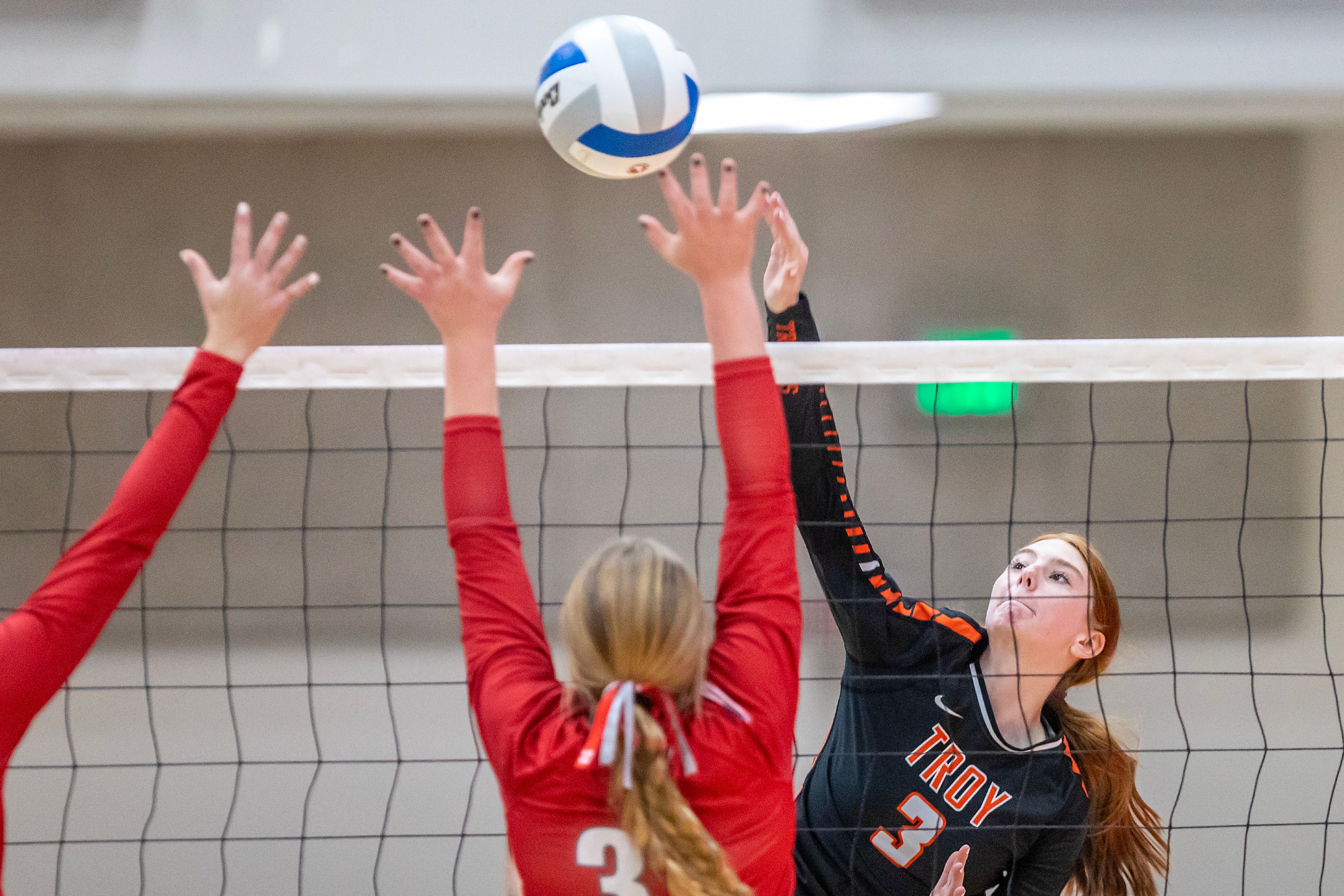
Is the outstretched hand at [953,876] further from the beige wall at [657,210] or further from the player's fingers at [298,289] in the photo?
the beige wall at [657,210]

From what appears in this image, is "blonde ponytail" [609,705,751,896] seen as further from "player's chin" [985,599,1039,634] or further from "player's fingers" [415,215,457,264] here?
"player's chin" [985,599,1039,634]

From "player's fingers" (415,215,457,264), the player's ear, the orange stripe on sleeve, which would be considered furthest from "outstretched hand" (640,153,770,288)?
the player's ear

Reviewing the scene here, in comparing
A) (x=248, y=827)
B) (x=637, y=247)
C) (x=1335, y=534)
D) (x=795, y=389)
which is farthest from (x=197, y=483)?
(x=1335, y=534)

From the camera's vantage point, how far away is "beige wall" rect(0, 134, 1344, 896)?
16.8 feet

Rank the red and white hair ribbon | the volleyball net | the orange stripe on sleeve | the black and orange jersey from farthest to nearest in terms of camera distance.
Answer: the volleyball net, the orange stripe on sleeve, the black and orange jersey, the red and white hair ribbon

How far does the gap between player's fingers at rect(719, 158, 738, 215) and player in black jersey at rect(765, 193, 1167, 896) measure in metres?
0.67

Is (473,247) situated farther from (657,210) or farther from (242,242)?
(657,210)

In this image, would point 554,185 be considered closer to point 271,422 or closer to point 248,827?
point 271,422

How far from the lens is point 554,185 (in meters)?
5.21

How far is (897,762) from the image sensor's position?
217 centimetres

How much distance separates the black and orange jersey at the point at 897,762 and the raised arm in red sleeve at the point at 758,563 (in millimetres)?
781

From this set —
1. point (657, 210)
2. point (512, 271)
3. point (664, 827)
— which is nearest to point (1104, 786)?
point (664, 827)

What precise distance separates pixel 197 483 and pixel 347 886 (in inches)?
83.9

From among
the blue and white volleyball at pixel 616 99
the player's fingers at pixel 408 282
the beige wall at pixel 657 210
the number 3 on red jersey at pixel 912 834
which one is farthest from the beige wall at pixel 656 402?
the player's fingers at pixel 408 282
